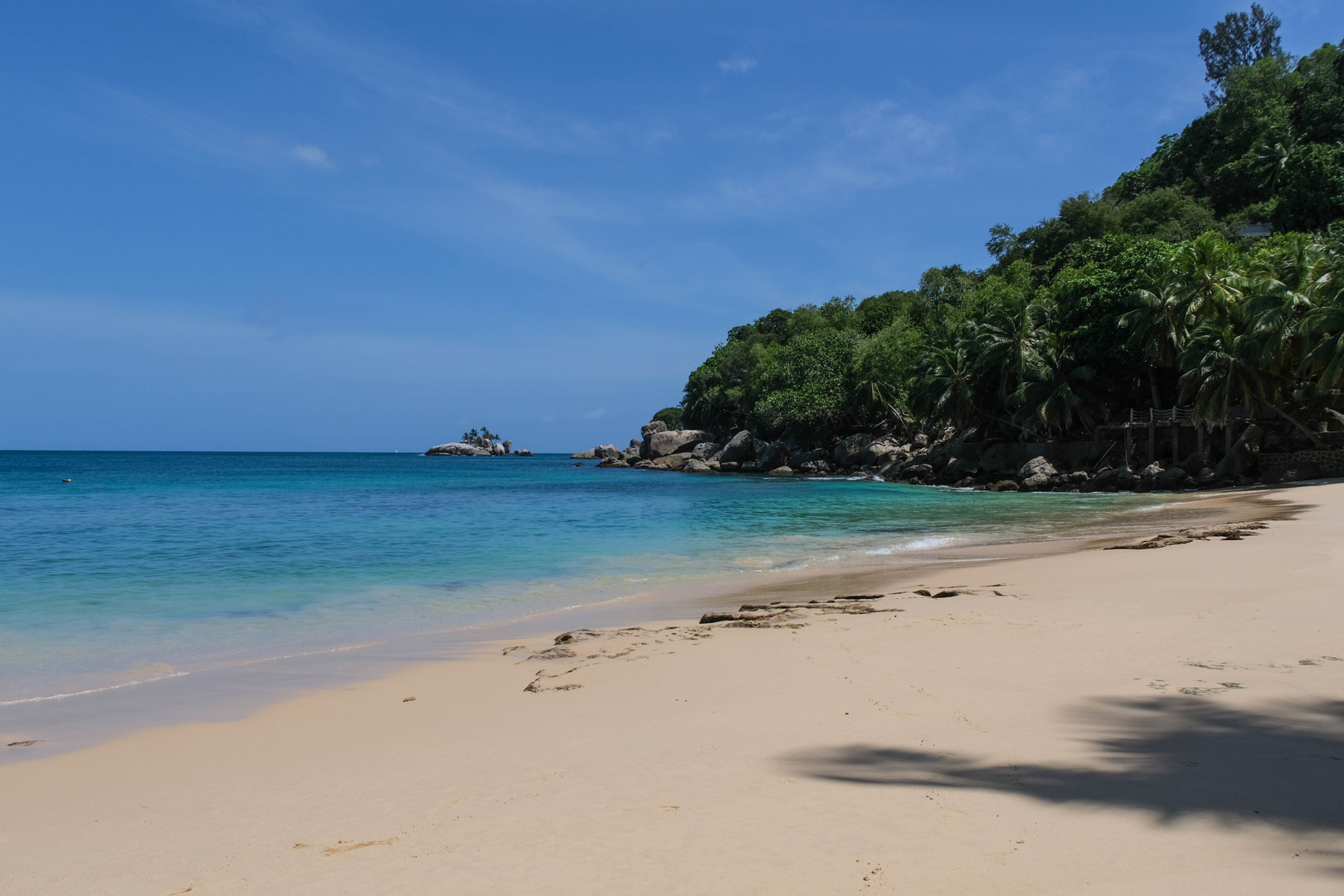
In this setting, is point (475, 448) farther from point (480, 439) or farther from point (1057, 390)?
point (1057, 390)

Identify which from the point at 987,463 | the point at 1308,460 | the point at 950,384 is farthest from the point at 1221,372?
the point at 950,384

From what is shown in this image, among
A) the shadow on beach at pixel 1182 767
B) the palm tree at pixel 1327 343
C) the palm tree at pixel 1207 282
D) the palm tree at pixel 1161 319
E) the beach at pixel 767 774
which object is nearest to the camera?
the beach at pixel 767 774

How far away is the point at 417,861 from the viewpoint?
11.4 feet

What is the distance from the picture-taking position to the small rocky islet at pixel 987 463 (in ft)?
109

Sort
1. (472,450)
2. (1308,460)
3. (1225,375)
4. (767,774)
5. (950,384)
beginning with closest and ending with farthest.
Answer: (767,774)
(1308,460)
(1225,375)
(950,384)
(472,450)

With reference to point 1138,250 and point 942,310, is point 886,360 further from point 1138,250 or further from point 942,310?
point 1138,250

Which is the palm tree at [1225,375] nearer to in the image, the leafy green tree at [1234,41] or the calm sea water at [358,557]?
the calm sea water at [358,557]

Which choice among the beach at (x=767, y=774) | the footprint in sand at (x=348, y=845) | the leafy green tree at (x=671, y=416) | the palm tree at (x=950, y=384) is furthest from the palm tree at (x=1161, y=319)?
the leafy green tree at (x=671, y=416)

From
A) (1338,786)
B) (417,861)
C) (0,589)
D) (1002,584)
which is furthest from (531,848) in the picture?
(0,589)

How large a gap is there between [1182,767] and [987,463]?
4473cm

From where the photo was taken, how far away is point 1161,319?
3659 centimetres

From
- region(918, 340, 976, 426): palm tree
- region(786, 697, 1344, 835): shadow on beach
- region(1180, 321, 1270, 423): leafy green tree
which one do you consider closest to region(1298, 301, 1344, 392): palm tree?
region(1180, 321, 1270, 423): leafy green tree

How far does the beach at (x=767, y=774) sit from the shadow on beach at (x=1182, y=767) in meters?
0.02

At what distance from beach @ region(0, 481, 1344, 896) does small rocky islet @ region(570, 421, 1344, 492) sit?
3065cm
